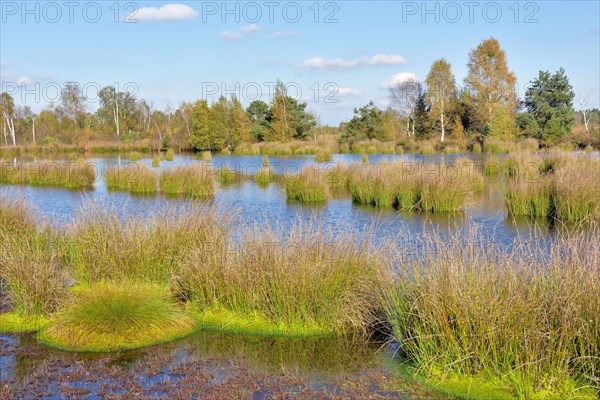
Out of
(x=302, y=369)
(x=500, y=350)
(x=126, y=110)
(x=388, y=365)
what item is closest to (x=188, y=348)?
(x=302, y=369)

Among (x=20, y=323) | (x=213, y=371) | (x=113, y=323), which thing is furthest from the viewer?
(x=20, y=323)

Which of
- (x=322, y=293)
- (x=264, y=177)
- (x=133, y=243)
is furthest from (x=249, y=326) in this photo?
(x=264, y=177)

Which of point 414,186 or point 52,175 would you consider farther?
point 52,175

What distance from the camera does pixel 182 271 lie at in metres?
7.17

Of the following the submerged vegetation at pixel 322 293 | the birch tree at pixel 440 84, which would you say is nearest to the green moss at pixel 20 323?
the submerged vegetation at pixel 322 293

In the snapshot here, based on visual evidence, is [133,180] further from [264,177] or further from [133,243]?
[133,243]

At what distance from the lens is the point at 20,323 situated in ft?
21.6

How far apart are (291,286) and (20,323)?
10.5 feet

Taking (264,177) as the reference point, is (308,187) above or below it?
below

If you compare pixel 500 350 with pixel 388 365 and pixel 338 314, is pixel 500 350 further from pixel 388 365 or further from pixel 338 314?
pixel 338 314

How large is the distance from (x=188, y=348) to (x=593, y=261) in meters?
3.95

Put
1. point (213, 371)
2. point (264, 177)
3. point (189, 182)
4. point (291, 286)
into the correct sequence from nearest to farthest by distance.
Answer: point (213, 371), point (291, 286), point (189, 182), point (264, 177)

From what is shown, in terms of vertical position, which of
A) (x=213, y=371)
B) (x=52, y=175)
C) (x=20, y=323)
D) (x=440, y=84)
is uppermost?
(x=440, y=84)

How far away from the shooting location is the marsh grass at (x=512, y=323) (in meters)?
4.61
